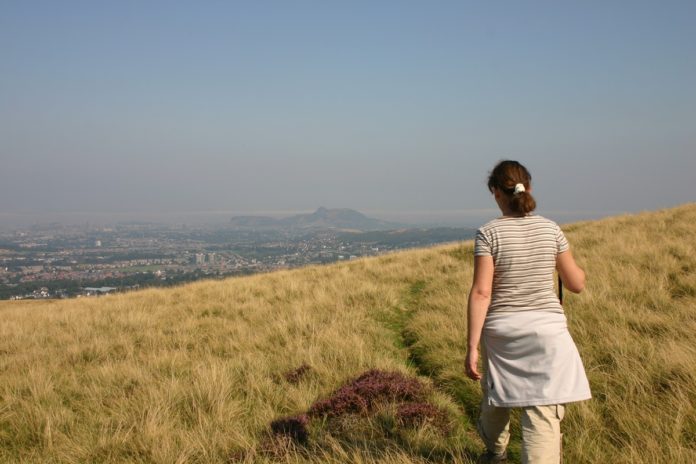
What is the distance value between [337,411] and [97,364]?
16.6 feet

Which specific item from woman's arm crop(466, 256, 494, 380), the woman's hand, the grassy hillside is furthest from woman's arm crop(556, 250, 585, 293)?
the grassy hillside

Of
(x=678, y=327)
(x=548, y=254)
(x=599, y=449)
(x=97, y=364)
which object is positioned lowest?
(x=97, y=364)

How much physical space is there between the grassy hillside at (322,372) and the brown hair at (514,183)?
207cm

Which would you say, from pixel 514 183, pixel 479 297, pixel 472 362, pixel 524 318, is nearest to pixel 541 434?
pixel 472 362

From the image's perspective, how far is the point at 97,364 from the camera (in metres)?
7.54

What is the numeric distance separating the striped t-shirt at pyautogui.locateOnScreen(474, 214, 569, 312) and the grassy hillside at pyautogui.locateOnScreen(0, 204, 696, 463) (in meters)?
1.48

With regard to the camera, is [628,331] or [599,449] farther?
[628,331]

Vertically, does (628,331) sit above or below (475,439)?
above

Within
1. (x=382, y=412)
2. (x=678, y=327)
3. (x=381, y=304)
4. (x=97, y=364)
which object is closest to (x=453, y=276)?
(x=381, y=304)

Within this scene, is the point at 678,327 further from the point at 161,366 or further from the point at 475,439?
the point at 161,366

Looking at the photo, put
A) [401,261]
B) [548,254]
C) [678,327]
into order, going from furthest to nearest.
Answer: [401,261], [678,327], [548,254]

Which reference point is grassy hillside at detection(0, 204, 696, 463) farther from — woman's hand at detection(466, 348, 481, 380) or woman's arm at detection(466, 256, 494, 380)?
woman's arm at detection(466, 256, 494, 380)

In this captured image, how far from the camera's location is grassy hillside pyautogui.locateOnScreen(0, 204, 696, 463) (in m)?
3.94

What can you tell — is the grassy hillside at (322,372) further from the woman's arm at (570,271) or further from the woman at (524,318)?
the woman's arm at (570,271)
